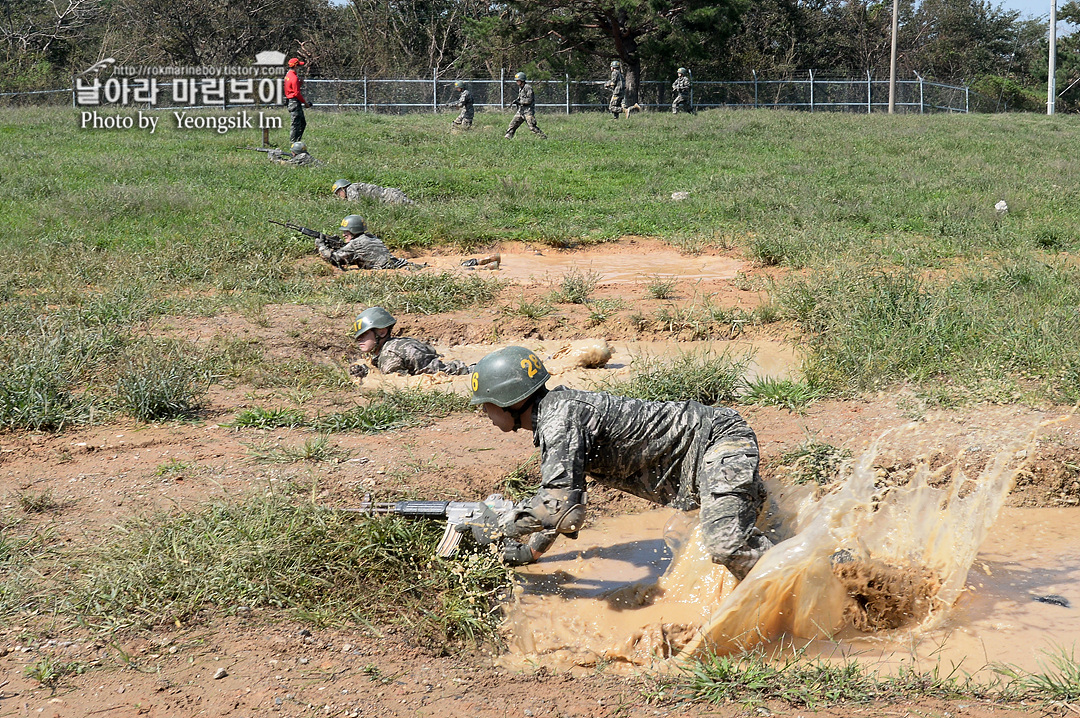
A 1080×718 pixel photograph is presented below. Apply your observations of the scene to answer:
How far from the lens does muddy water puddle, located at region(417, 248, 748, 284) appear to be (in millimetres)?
11094

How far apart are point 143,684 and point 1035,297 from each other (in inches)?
290

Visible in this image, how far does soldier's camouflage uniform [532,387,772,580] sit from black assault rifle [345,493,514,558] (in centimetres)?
28

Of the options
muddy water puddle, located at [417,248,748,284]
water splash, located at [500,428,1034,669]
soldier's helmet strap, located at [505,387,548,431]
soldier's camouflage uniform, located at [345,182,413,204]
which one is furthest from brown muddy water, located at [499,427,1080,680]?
soldier's camouflage uniform, located at [345,182,413,204]

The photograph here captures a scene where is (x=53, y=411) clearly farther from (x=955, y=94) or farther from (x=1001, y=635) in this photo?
(x=955, y=94)

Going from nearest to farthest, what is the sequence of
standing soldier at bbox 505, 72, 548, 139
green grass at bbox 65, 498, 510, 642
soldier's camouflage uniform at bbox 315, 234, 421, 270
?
green grass at bbox 65, 498, 510, 642 < soldier's camouflage uniform at bbox 315, 234, 421, 270 < standing soldier at bbox 505, 72, 548, 139

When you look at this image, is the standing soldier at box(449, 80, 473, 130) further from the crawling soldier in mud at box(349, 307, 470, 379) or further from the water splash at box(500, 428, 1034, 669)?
the water splash at box(500, 428, 1034, 669)

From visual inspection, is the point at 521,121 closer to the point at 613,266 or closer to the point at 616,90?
the point at 616,90

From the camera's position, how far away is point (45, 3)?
35031 mm

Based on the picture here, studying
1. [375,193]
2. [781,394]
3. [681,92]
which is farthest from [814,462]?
[681,92]

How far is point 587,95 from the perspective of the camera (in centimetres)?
3247

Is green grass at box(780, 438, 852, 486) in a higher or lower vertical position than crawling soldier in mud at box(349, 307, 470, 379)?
lower

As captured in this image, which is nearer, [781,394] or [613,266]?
[781,394]

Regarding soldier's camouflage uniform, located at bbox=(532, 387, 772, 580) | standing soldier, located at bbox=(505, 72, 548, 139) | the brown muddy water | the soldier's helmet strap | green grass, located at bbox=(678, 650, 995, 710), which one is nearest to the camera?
green grass, located at bbox=(678, 650, 995, 710)

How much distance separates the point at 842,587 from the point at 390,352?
4498 millimetres
